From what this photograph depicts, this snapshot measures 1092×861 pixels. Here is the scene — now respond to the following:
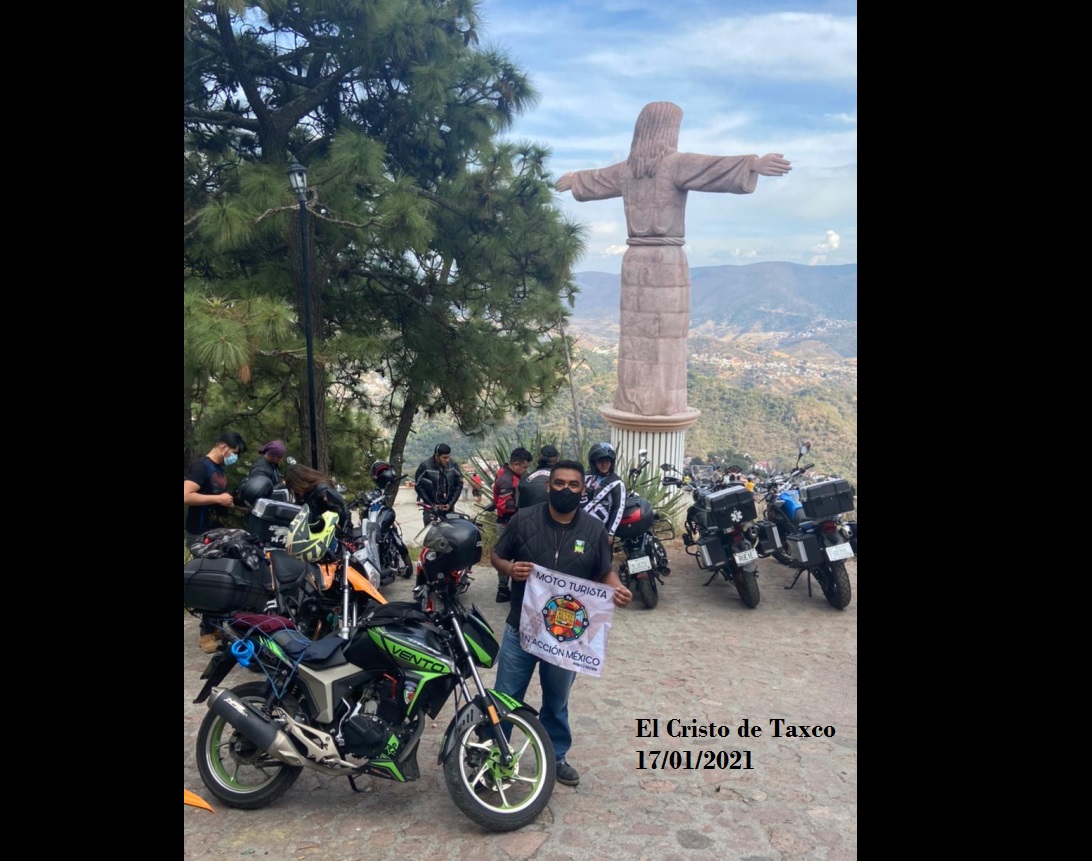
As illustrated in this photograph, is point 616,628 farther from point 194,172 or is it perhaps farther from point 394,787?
point 194,172

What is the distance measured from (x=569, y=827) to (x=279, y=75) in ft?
31.2

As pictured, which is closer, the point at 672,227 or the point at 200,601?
the point at 200,601

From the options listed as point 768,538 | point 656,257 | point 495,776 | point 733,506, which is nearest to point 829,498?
point 733,506

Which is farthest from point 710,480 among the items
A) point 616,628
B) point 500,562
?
point 500,562

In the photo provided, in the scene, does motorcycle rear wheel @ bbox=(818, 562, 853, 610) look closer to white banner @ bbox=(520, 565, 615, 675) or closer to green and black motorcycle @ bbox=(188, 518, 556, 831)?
white banner @ bbox=(520, 565, 615, 675)

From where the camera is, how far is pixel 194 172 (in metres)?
9.89

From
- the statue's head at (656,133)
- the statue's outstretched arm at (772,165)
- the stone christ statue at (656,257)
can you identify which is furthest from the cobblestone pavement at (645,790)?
the statue's head at (656,133)

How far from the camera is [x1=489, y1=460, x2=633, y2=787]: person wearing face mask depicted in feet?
11.1

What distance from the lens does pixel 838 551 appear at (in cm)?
632

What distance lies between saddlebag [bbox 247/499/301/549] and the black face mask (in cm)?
217

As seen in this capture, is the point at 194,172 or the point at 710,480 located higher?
the point at 194,172

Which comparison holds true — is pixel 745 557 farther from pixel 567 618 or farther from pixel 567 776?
pixel 567 618

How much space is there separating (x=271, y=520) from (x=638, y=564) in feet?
8.71

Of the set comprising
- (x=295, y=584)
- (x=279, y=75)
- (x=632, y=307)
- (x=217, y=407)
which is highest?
(x=279, y=75)
